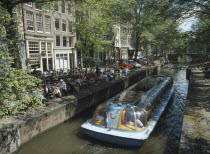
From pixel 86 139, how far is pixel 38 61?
56.8ft

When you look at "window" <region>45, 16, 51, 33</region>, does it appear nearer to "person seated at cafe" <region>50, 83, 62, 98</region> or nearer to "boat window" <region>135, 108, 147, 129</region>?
"person seated at cafe" <region>50, 83, 62, 98</region>

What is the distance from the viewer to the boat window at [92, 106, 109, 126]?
8.51 m

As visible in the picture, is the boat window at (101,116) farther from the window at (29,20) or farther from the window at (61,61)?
the window at (61,61)

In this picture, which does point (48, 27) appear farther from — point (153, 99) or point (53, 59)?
point (153, 99)

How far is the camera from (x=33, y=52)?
23109 millimetres

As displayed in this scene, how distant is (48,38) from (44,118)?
17.7 meters

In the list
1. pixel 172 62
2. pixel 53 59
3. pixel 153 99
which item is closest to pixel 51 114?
pixel 153 99

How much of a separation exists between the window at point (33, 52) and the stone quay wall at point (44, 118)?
11.7m

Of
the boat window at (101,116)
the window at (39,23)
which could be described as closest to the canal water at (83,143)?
the boat window at (101,116)

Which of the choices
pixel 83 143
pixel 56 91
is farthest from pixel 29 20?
pixel 83 143

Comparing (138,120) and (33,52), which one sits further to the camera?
→ (33,52)

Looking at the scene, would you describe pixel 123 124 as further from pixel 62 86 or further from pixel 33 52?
pixel 33 52

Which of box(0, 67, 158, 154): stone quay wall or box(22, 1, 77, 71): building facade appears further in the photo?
box(22, 1, 77, 71): building facade

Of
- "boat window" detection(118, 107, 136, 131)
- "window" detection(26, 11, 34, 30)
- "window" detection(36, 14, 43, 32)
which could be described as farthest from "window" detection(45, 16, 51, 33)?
"boat window" detection(118, 107, 136, 131)
